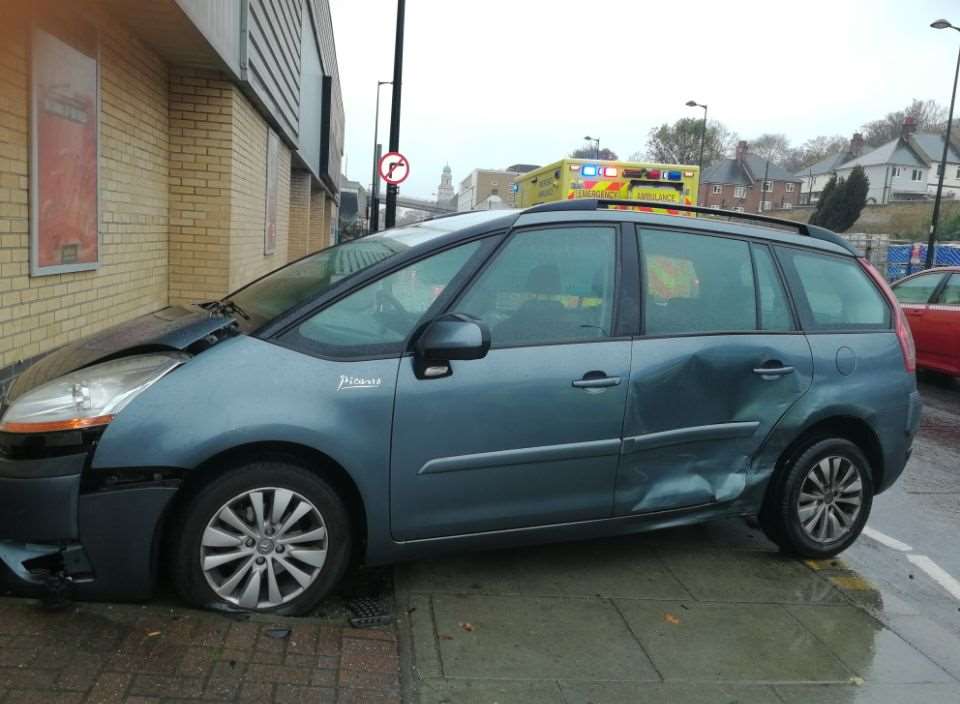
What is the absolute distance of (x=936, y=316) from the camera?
11.3m

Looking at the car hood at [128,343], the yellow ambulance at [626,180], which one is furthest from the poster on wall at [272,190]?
the car hood at [128,343]

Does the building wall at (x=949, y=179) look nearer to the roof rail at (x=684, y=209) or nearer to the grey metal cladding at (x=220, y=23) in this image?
the grey metal cladding at (x=220, y=23)

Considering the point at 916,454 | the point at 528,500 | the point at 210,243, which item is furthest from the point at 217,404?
the point at 916,454

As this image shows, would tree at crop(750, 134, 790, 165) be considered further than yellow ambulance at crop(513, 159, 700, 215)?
Yes

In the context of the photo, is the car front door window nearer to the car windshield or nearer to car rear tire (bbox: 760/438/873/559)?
the car windshield

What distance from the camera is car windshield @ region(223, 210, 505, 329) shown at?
146 inches

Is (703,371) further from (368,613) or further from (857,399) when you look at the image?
(368,613)

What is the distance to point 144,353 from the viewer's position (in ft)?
11.3

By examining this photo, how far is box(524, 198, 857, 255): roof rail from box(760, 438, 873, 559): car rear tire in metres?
1.14

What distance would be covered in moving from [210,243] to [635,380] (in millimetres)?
5782

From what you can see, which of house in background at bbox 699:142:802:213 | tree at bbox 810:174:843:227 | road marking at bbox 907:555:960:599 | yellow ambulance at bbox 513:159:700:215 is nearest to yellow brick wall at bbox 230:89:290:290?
yellow ambulance at bbox 513:159:700:215

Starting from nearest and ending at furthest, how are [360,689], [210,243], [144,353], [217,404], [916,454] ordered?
[360,689] < [217,404] < [144,353] < [916,454] < [210,243]

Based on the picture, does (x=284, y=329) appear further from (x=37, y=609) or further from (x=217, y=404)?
(x=37, y=609)

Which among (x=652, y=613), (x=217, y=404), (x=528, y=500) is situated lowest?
(x=652, y=613)
